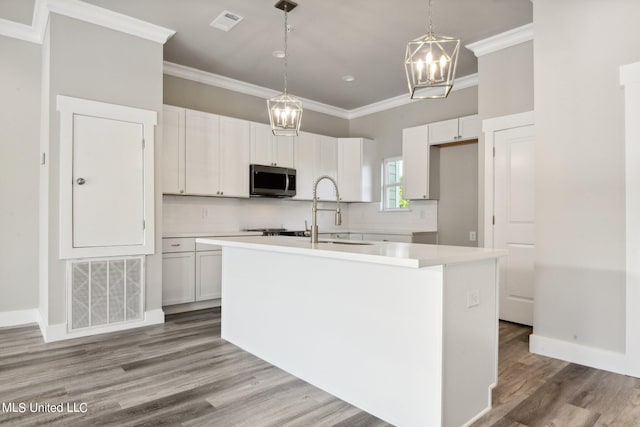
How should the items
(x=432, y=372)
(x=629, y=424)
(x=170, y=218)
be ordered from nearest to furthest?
(x=432, y=372) < (x=629, y=424) < (x=170, y=218)

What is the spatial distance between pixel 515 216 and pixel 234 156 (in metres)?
3.33

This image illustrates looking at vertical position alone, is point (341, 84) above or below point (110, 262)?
above

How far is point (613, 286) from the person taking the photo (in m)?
2.72

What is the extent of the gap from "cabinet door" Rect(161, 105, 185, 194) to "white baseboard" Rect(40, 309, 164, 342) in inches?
54.6

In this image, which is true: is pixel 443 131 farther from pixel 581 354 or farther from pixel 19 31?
pixel 19 31

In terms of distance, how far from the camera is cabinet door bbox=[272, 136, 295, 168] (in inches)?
212

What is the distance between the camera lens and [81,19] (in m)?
3.42

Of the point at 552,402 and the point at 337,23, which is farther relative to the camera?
the point at 337,23

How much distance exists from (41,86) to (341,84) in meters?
3.45

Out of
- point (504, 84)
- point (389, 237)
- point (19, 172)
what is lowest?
point (389, 237)

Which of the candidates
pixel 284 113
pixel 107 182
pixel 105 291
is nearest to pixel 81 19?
pixel 107 182

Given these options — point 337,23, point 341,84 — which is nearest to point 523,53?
point 337,23

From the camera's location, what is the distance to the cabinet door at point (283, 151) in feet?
17.7

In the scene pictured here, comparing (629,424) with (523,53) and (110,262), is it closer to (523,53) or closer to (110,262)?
(523,53)
